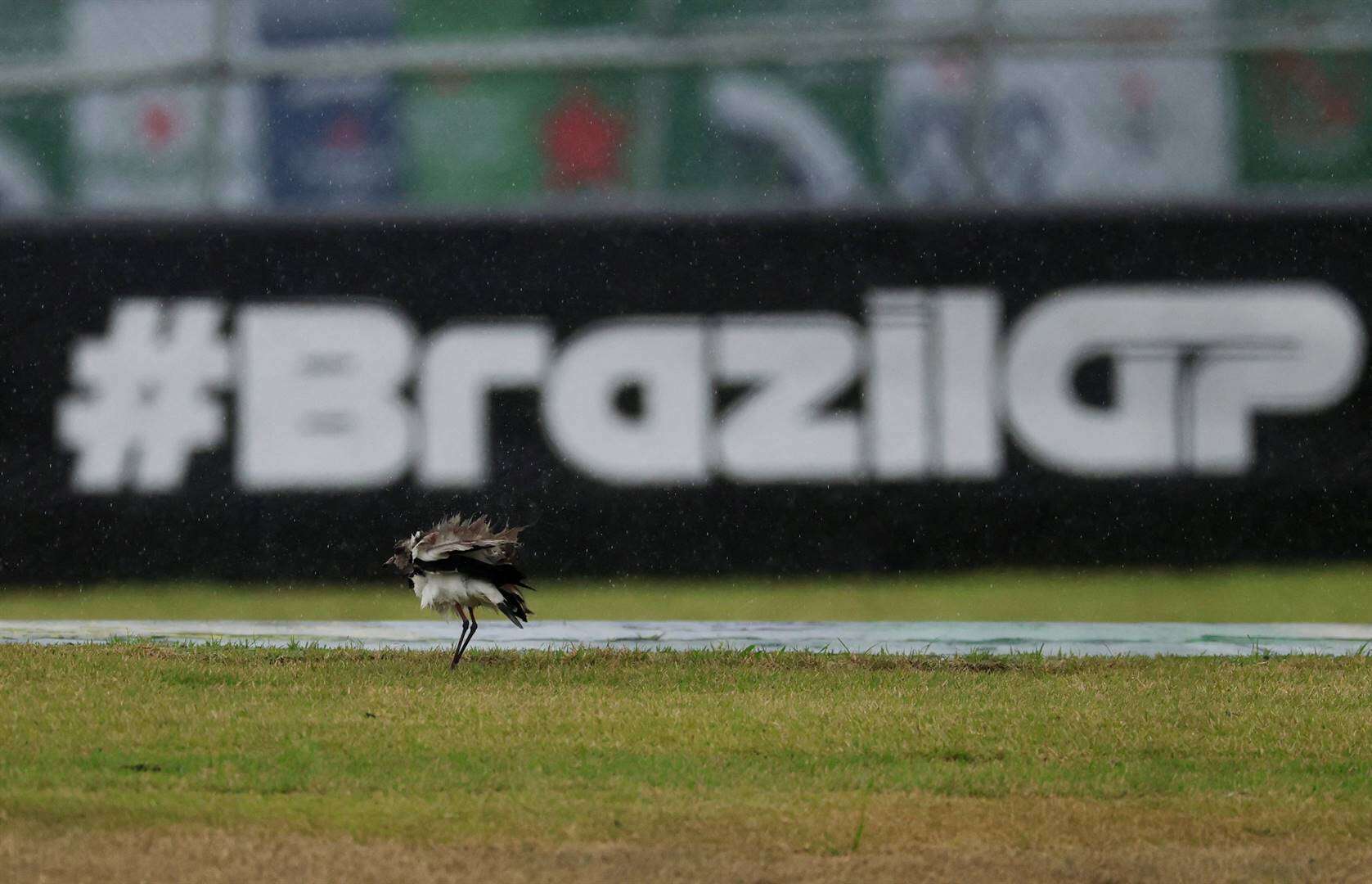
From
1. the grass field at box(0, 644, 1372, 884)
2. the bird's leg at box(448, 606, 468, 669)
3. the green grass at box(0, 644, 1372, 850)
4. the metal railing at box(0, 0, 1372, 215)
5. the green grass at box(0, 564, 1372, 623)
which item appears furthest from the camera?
the metal railing at box(0, 0, 1372, 215)

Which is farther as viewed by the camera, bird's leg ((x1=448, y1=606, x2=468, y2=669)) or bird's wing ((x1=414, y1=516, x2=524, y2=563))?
bird's leg ((x1=448, y1=606, x2=468, y2=669))

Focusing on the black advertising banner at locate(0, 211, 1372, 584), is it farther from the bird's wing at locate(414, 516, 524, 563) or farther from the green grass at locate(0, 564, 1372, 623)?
the bird's wing at locate(414, 516, 524, 563)

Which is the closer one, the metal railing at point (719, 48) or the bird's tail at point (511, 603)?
the bird's tail at point (511, 603)

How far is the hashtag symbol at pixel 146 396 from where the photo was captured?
1178 centimetres

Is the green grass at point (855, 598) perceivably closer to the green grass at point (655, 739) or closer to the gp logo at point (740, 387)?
the gp logo at point (740, 387)

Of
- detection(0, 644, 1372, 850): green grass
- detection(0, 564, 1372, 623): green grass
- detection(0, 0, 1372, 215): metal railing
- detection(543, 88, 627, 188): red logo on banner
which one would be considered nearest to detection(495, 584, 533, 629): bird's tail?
detection(0, 644, 1372, 850): green grass

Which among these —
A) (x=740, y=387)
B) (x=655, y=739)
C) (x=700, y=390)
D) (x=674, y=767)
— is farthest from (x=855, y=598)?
(x=674, y=767)

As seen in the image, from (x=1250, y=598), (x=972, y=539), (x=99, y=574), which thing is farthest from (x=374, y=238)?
(x=1250, y=598)

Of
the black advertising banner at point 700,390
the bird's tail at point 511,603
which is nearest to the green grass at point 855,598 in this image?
the black advertising banner at point 700,390

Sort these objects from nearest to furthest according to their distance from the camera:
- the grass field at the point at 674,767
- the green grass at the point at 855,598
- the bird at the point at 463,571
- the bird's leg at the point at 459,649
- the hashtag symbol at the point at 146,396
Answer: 1. the grass field at the point at 674,767
2. the bird at the point at 463,571
3. the bird's leg at the point at 459,649
4. the green grass at the point at 855,598
5. the hashtag symbol at the point at 146,396

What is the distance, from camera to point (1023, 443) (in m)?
11.9

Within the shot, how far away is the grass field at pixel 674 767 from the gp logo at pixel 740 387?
8.45ft

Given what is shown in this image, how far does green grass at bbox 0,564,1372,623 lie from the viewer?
11.6 metres

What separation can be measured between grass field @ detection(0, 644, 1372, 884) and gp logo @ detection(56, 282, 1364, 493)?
101 inches
